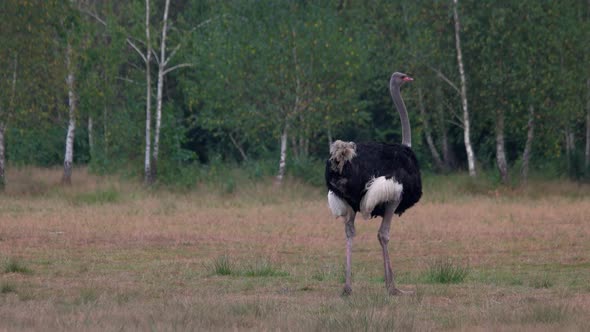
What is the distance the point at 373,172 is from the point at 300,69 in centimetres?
2258

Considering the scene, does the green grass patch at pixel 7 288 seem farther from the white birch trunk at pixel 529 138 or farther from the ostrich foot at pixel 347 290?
the white birch trunk at pixel 529 138

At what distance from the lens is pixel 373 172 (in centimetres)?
1099

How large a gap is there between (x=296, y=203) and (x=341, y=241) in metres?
9.17

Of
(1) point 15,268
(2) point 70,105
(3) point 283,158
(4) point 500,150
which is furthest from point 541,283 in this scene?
(2) point 70,105

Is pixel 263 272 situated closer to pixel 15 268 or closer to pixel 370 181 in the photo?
pixel 370 181

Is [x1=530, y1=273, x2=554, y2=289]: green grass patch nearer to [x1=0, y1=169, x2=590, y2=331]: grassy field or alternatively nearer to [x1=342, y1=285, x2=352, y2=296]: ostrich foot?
[x1=0, y1=169, x2=590, y2=331]: grassy field

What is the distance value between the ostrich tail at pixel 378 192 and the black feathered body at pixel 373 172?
0.04 m

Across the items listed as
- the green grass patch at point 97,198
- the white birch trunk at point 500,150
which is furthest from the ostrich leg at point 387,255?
the white birch trunk at point 500,150

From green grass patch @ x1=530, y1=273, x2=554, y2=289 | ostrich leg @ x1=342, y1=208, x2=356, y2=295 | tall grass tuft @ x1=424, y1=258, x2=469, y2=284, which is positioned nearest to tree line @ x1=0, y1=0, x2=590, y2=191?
tall grass tuft @ x1=424, y1=258, x2=469, y2=284

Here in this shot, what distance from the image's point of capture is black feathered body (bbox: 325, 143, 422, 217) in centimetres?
1093

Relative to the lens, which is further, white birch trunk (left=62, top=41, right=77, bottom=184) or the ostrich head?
white birch trunk (left=62, top=41, right=77, bottom=184)

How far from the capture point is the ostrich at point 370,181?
35.8 feet

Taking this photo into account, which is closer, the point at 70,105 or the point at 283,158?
the point at 70,105

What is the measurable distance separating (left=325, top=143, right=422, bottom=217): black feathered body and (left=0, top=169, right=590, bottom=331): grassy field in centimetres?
107
